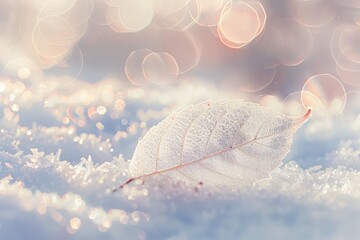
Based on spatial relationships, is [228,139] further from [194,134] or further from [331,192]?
[331,192]

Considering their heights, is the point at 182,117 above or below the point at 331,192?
above

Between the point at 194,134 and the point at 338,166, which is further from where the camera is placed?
the point at 338,166

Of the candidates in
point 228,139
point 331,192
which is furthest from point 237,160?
point 331,192

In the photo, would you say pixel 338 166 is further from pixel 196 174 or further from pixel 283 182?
pixel 196 174

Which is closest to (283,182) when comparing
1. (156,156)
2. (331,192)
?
(331,192)
